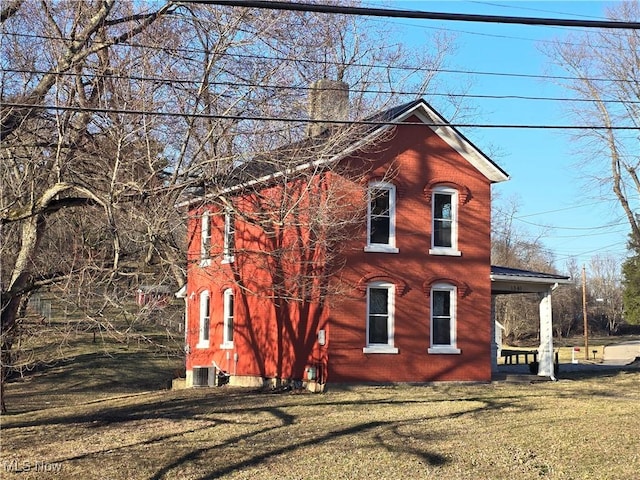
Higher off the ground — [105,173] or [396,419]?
[105,173]

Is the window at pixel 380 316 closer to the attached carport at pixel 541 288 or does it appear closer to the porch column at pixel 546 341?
the attached carport at pixel 541 288

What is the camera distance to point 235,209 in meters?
15.1

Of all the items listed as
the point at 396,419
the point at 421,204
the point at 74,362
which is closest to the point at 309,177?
the point at 396,419

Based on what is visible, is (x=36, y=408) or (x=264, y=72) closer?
(x=264, y=72)

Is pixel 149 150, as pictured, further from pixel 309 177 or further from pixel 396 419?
pixel 396 419

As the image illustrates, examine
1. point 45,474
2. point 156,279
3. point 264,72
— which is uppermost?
point 264,72

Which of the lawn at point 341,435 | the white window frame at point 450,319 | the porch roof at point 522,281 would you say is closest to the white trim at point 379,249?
the white window frame at point 450,319

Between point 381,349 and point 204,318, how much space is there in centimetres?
Answer: 911

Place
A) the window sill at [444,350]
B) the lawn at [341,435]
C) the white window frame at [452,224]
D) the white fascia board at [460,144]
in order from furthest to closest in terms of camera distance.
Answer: the white window frame at [452,224] → the window sill at [444,350] → the white fascia board at [460,144] → the lawn at [341,435]

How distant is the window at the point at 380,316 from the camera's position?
867 inches

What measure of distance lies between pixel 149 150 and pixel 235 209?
212cm

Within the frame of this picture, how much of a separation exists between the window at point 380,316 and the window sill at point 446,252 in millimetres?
1748

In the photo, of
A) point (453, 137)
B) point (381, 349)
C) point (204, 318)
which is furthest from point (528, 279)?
point (204, 318)

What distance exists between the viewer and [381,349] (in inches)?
863
